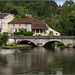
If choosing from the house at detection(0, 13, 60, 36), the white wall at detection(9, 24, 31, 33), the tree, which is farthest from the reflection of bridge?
the white wall at detection(9, 24, 31, 33)

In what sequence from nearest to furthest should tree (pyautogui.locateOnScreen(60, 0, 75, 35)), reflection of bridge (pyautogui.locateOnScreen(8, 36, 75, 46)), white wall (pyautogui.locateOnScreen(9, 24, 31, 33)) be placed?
reflection of bridge (pyautogui.locateOnScreen(8, 36, 75, 46)), tree (pyautogui.locateOnScreen(60, 0, 75, 35)), white wall (pyautogui.locateOnScreen(9, 24, 31, 33))

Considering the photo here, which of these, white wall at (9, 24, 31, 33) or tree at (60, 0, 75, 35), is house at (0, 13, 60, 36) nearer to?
white wall at (9, 24, 31, 33)

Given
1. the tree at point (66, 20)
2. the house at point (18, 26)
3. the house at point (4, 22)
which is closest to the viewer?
the tree at point (66, 20)

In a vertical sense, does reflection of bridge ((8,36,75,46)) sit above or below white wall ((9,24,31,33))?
below

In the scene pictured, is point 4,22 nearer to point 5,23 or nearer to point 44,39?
point 5,23

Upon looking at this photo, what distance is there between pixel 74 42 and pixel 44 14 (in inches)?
2938

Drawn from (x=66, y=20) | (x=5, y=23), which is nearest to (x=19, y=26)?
(x=5, y=23)

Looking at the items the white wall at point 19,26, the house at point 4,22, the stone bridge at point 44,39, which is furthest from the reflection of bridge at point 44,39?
the house at point 4,22

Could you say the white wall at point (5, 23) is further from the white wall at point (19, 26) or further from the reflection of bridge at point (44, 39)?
the reflection of bridge at point (44, 39)

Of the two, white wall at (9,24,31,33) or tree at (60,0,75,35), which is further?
white wall at (9,24,31,33)

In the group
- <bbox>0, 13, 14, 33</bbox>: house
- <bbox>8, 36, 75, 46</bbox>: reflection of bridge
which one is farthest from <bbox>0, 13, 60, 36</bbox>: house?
<bbox>8, 36, 75, 46</bbox>: reflection of bridge

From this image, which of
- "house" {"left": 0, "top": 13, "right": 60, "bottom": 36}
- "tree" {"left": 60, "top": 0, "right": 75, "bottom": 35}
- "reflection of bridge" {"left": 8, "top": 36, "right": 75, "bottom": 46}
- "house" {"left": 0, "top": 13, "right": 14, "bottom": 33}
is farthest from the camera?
"house" {"left": 0, "top": 13, "right": 60, "bottom": 36}

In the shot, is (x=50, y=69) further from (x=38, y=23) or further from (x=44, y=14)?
(x=44, y=14)

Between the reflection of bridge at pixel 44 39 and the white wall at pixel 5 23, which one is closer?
the reflection of bridge at pixel 44 39
